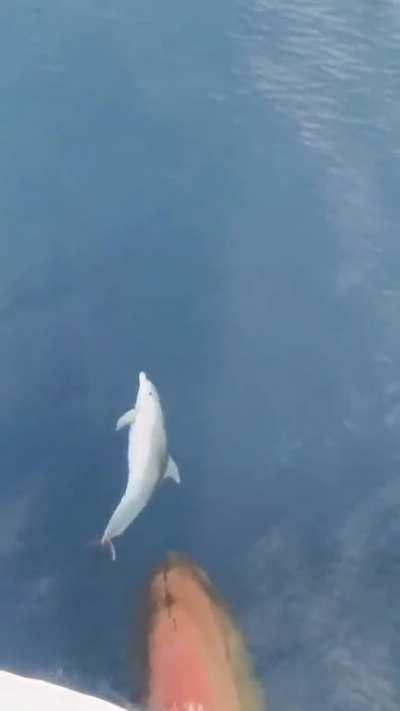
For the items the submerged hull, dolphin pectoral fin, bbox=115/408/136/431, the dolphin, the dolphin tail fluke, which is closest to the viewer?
the submerged hull

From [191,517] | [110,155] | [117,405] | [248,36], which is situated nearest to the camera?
[191,517]

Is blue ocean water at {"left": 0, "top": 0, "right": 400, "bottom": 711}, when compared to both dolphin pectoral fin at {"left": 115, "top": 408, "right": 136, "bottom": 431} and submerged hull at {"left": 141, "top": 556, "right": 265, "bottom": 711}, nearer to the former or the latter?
submerged hull at {"left": 141, "top": 556, "right": 265, "bottom": 711}

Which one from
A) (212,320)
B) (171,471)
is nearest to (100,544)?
(171,471)

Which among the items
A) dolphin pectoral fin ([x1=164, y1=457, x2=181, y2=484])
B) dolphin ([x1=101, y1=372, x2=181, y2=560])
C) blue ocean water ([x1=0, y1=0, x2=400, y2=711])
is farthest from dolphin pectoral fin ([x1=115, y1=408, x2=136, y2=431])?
blue ocean water ([x1=0, y1=0, x2=400, y2=711])

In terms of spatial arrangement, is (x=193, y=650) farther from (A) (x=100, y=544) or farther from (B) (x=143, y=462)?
(B) (x=143, y=462)

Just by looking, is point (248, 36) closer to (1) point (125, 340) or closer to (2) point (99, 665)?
(1) point (125, 340)

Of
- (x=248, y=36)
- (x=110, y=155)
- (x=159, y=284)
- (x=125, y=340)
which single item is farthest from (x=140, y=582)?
(x=248, y=36)
